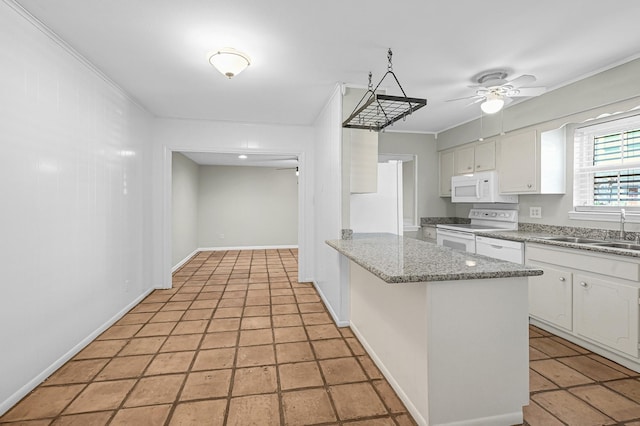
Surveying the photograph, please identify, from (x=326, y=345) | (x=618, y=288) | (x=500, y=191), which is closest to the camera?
(x=618, y=288)

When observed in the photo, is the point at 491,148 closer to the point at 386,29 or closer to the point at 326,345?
the point at 386,29

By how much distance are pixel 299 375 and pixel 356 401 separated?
474mm

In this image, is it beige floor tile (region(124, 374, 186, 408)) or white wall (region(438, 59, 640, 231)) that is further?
white wall (region(438, 59, 640, 231))

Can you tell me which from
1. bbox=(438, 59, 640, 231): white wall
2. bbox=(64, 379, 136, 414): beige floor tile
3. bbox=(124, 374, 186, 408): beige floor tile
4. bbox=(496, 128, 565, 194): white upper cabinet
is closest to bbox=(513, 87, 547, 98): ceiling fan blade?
bbox=(438, 59, 640, 231): white wall

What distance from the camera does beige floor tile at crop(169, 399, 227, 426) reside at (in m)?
1.68

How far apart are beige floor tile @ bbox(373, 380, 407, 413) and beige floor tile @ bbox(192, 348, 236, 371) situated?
3.62 ft

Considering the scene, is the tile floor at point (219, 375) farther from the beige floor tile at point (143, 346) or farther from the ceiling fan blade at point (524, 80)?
the ceiling fan blade at point (524, 80)

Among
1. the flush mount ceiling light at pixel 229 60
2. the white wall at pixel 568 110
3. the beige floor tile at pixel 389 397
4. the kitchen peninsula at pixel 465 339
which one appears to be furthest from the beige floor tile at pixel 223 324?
the white wall at pixel 568 110

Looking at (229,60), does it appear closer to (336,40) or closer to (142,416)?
(336,40)

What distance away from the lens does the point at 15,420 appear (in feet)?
5.56

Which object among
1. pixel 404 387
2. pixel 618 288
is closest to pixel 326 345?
pixel 404 387

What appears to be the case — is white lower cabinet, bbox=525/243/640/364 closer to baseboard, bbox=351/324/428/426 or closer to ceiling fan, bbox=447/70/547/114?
ceiling fan, bbox=447/70/547/114

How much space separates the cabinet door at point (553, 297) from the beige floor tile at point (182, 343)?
3168mm

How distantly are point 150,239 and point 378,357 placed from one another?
3372 mm
